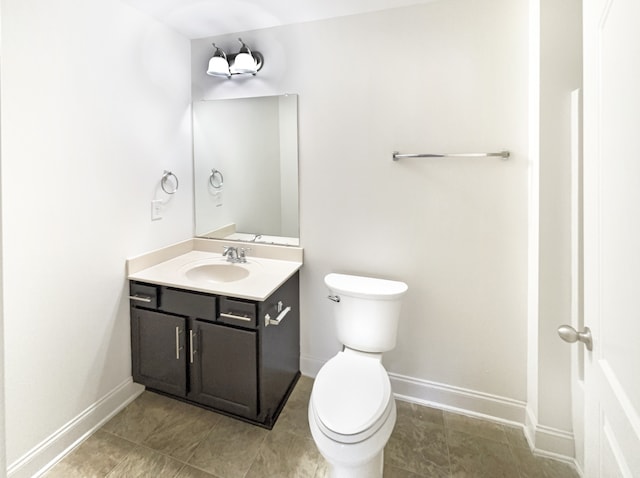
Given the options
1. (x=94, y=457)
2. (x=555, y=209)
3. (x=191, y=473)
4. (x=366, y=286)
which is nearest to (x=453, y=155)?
(x=555, y=209)

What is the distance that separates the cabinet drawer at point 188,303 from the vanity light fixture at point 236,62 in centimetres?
144

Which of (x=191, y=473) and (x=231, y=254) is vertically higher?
(x=231, y=254)

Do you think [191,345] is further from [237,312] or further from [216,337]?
[237,312]

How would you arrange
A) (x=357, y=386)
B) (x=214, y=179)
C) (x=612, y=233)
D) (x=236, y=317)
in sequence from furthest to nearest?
1. (x=214, y=179)
2. (x=236, y=317)
3. (x=357, y=386)
4. (x=612, y=233)

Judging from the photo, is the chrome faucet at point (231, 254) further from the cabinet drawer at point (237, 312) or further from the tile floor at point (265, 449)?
the tile floor at point (265, 449)

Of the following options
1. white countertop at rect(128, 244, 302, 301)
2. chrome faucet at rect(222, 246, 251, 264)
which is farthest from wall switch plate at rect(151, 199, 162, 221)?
chrome faucet at rect(222, 246, 251, 264)

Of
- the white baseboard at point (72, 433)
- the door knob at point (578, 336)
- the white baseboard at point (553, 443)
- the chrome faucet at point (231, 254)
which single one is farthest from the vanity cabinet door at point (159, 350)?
the white baseboard at point (553, 443)

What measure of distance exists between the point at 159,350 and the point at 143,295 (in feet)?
1.10

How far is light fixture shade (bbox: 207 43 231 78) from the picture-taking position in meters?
2.07

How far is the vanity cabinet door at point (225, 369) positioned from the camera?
64.6 inches

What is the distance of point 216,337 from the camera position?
1694mm

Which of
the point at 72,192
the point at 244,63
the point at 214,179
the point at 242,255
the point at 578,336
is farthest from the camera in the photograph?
the point at 214,179

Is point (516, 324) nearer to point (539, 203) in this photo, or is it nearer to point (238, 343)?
point (539, 203)

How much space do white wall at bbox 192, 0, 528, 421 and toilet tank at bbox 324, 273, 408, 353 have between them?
266mm
